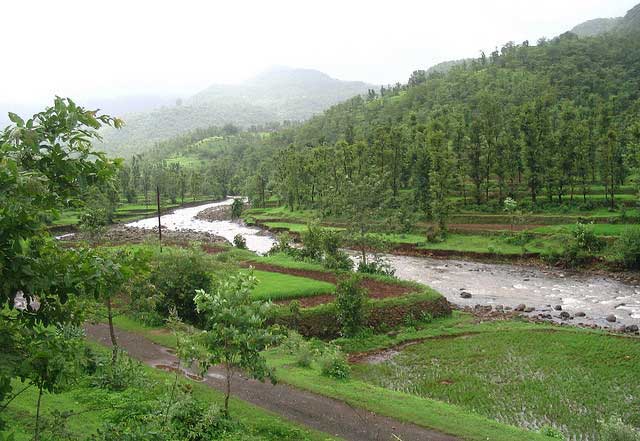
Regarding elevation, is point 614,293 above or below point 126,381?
below

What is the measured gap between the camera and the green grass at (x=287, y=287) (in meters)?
36.6

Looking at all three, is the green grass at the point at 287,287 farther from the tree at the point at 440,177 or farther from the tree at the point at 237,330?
the tree at the point at 440,177

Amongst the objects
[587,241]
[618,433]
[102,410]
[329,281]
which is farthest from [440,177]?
[102,410]

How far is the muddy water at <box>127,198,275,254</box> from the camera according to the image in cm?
7775

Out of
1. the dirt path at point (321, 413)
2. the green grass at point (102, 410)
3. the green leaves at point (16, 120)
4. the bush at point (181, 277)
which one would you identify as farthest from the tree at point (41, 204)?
the bush at point (181, 277)

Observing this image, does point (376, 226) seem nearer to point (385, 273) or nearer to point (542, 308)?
point (385, 273)

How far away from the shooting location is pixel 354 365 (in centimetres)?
2755

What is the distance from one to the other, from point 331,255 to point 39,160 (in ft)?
141

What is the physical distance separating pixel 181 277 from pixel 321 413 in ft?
50.6

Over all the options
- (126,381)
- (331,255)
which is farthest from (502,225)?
(126,381)

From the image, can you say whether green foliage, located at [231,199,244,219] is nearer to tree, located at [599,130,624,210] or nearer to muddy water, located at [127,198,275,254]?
muddy water, located at [127,198,275,254]

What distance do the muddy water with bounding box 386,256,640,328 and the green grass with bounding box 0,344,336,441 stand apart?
2564 cm

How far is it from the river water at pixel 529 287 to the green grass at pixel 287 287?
1131 centimetres

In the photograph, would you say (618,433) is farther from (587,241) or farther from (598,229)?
(598,229)
